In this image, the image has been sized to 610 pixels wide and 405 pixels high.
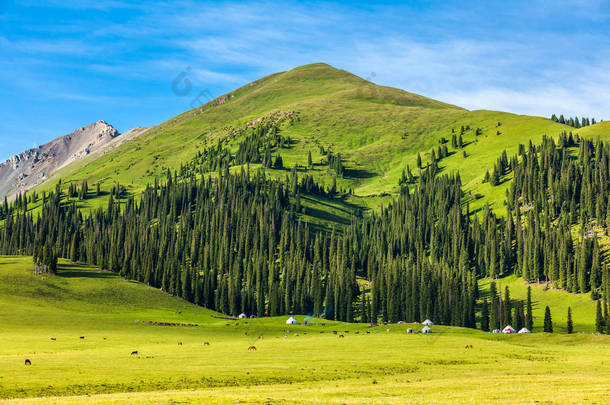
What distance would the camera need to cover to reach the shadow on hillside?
570 ft

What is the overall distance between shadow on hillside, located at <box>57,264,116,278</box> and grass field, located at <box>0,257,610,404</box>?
31489mm

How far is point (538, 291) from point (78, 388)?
18104cm

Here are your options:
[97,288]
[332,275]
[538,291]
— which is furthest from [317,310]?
[538,291]

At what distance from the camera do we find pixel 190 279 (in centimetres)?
18650

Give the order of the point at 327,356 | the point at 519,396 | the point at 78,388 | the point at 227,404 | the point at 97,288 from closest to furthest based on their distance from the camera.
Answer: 1. the point at 227,404
2. the point at 519,396
3. the point at 78,388
4. the point at 327,356
5. the point at 97,288

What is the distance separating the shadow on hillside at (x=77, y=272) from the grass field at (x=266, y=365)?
3149 cm

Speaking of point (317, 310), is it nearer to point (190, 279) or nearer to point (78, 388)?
point (190, 279)

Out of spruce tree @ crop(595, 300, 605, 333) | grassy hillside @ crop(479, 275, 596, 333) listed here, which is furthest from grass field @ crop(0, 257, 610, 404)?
grassy hillside @ crop(479, 275, 596, 333)

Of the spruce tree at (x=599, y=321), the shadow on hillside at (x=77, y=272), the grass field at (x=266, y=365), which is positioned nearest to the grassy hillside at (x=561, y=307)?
the spruce tree at (x=599, y=321)

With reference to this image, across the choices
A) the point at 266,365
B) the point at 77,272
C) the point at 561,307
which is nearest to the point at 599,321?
the point at 561,307

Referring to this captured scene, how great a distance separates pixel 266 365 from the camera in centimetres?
6456

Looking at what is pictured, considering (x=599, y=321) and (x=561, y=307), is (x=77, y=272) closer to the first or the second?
(x=599, y=321)

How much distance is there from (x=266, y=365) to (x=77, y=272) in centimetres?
13431

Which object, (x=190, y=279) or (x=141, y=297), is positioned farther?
(x=190, y=279)
